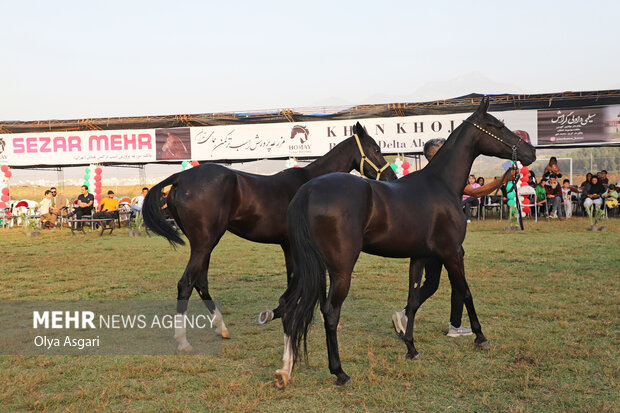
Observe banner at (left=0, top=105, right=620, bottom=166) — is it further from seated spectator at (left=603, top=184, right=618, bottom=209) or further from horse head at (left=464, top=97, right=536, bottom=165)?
horse head at (left=464, top=97, right=536, bottom=165)

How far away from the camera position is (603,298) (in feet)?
19.4

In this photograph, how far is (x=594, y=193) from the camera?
17734 millimetres

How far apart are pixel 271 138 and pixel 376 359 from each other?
59.2 feet

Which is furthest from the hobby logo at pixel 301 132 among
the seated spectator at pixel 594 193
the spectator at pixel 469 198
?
the seated spectator at pixel 594 193

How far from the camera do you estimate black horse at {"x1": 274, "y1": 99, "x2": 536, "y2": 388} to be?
3537 mm

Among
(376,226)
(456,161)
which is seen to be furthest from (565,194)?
(376,226)

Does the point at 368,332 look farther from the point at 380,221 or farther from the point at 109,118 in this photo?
the point at 109,118

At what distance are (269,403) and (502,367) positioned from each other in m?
1.87

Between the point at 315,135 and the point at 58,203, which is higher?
the point at 315,135

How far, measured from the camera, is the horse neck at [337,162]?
18.0 feet

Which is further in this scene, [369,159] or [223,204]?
[369,159]

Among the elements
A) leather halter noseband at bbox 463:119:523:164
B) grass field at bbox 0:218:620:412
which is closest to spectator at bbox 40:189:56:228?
grass field at bbox 0:218:620:412

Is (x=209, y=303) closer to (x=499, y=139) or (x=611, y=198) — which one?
(x=499, y=139)

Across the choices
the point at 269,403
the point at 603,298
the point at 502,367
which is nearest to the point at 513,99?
the point at 603,298
